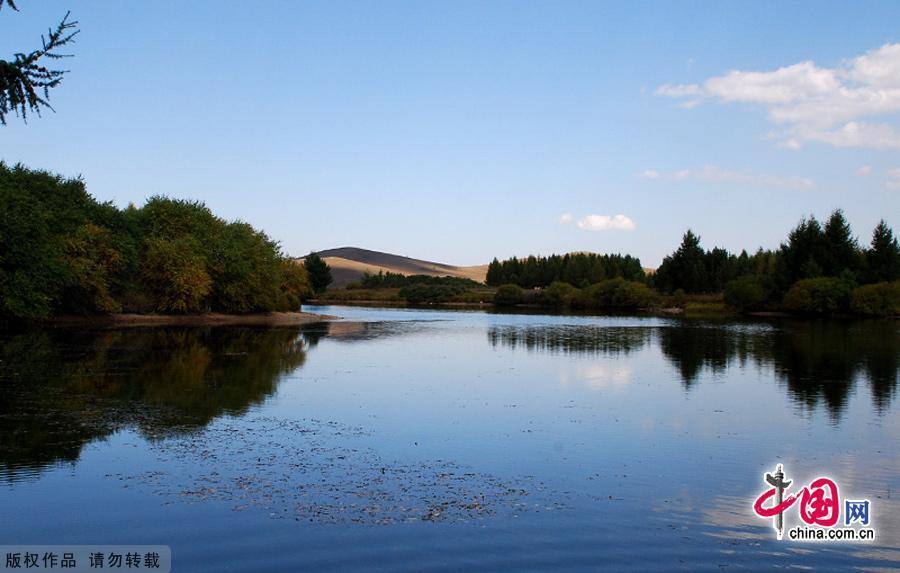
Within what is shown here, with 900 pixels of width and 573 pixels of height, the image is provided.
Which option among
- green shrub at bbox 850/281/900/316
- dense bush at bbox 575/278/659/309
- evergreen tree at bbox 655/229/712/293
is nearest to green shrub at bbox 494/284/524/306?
dense bush at bbox 575/278/659/309

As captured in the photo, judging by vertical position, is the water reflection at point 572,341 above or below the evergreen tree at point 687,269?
below

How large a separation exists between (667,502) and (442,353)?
1239 inches

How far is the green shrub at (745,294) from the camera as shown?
410ft

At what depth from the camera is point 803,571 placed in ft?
33.1

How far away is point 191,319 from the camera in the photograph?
75.6 m

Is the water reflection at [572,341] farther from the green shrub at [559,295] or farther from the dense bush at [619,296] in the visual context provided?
the green shrub at [559,295]

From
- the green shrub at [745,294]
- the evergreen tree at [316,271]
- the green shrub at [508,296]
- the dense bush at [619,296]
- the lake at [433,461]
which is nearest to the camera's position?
the lake at [433,461]

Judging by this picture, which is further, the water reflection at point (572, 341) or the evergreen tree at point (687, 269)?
the evergreen tree at point (687, 269)

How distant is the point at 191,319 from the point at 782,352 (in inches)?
2153

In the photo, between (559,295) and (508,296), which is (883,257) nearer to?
(559,295)

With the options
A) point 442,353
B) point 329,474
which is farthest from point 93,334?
point 329,474

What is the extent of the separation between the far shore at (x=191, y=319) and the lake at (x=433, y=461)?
32.1 metres

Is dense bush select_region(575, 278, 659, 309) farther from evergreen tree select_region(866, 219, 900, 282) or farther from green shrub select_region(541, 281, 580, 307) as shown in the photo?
evergreen tree select_region(866, 219, 900, 282)

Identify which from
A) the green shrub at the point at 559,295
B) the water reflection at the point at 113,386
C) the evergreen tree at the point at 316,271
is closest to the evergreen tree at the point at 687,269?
the green shrub at the point at 559,295
